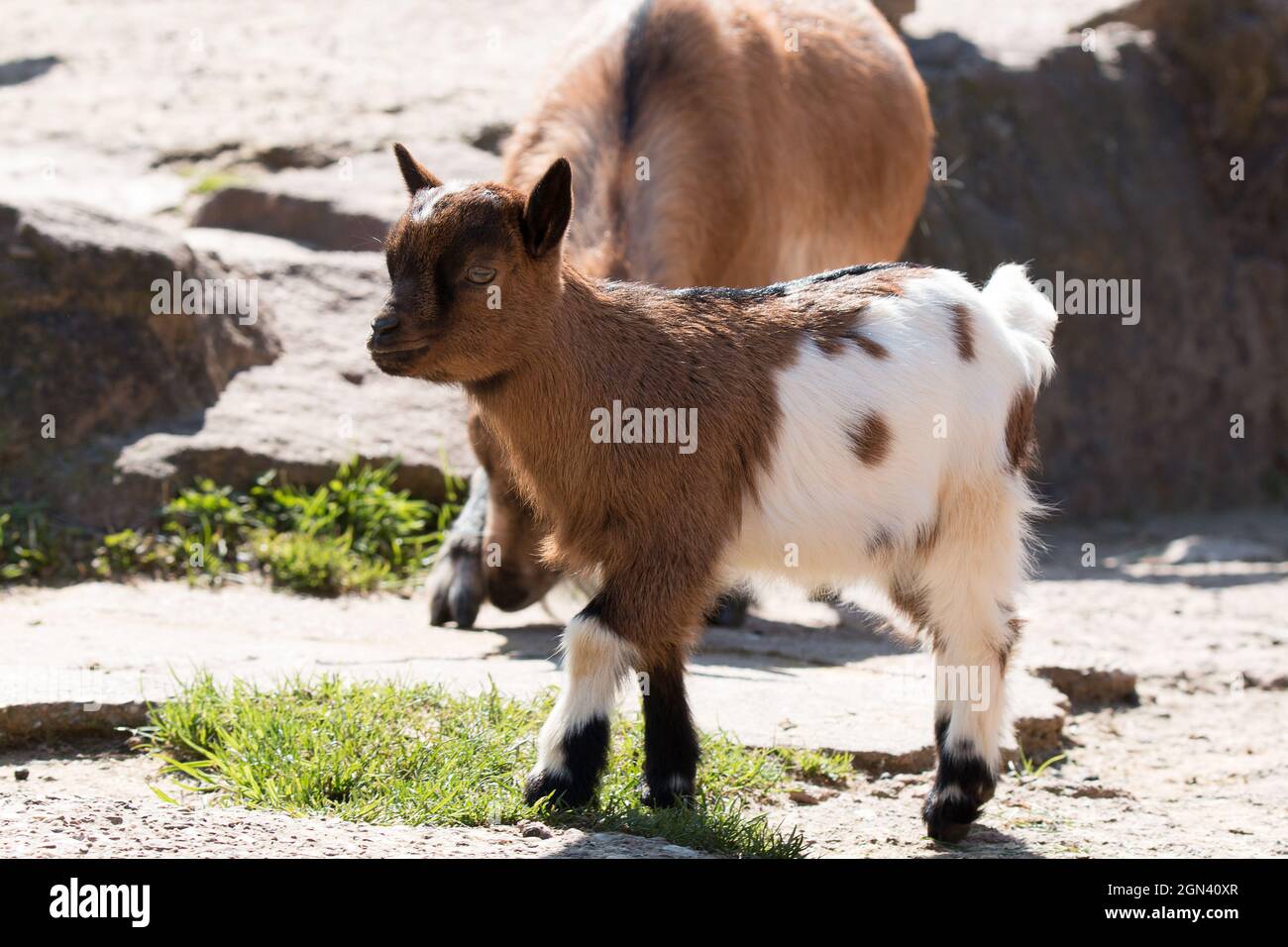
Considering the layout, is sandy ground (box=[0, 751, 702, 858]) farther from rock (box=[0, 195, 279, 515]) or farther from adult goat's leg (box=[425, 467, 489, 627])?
rock (box=[0, 195, 279, 515])

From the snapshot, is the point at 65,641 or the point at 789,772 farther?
the point at 65,641

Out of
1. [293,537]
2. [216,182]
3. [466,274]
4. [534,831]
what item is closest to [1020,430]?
[466,274]

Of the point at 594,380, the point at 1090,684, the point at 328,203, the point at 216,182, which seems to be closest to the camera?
the point at 594,380

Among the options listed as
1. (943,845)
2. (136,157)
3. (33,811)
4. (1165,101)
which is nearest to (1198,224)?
(1165,101)

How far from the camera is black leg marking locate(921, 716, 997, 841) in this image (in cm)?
476

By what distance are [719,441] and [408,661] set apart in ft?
6.83

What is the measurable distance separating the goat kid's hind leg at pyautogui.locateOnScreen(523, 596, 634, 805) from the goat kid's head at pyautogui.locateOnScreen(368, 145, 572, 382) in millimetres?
789

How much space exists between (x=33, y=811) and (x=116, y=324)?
4234 millimetres

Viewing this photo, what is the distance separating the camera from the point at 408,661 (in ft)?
19.9

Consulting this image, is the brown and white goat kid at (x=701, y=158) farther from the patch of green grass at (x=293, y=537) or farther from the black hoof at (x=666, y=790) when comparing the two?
the black hoof at (x=666, y=790)

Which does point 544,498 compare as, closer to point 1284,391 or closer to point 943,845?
point 943,845

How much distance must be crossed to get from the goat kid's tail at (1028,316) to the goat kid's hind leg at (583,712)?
1626 mm

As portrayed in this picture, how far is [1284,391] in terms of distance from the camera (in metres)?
12.0

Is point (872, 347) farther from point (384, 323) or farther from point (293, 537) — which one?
point (293, 537)
